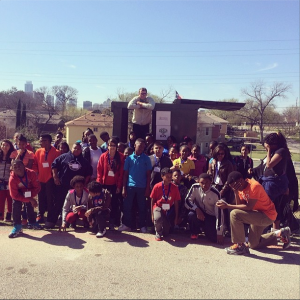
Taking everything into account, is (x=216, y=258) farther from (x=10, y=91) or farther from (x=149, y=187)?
(x=10, y=91)

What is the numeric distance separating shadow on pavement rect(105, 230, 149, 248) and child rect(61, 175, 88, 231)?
0.61 m

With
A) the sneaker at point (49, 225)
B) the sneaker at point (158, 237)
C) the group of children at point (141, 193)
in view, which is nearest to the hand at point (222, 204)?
the group of children at point (141, 193)

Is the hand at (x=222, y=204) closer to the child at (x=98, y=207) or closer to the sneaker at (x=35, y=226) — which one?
the child at (x=98, y=207)

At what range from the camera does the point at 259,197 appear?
477 cm

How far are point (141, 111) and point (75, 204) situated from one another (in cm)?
359

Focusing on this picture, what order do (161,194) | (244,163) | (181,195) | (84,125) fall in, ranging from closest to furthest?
(161,194)
(181,195)
(244,163)
(84,125)

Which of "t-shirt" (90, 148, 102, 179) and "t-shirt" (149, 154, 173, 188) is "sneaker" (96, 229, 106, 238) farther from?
"t-shirt" (90, 148, 102, 179)

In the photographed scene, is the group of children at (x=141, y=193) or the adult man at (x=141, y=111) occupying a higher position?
the adult man at (x=141, y=111)

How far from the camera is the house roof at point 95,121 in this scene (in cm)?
3716

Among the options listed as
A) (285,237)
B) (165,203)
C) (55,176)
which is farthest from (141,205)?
(285,237)

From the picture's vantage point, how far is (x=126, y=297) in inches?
136

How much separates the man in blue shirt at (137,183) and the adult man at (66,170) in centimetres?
83

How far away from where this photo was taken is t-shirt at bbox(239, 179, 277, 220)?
4.75m

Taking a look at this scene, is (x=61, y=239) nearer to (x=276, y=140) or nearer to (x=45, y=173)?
(x=45, y=173)
